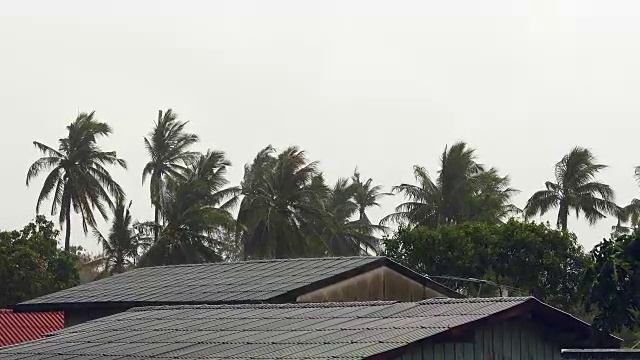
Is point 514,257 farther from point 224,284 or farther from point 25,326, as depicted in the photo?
point 224,284

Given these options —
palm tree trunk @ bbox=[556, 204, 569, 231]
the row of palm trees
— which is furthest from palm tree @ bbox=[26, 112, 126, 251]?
palm tree trunk @ bbox=[556, 204, 569, 231]

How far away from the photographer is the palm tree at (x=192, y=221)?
147ft

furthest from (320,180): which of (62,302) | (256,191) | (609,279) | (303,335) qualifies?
(303,335)

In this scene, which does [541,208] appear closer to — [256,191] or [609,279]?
[256,191]

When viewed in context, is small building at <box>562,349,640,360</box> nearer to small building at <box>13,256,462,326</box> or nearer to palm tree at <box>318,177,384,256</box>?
small building at <box>13,256,462,326</box>

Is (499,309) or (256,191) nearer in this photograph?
(499,309)

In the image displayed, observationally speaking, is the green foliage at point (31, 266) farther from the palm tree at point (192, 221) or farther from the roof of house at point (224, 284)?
the roof of house at point (224, 284)

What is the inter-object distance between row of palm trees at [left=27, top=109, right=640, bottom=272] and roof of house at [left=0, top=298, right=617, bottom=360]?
2472cm

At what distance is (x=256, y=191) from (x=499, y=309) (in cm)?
3180

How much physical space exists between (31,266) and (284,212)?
11.5 m

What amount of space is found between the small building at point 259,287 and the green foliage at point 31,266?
19.6 m

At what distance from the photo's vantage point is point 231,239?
50.6 m

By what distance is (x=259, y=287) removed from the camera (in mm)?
24703

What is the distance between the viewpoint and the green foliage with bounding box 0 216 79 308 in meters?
47.7
